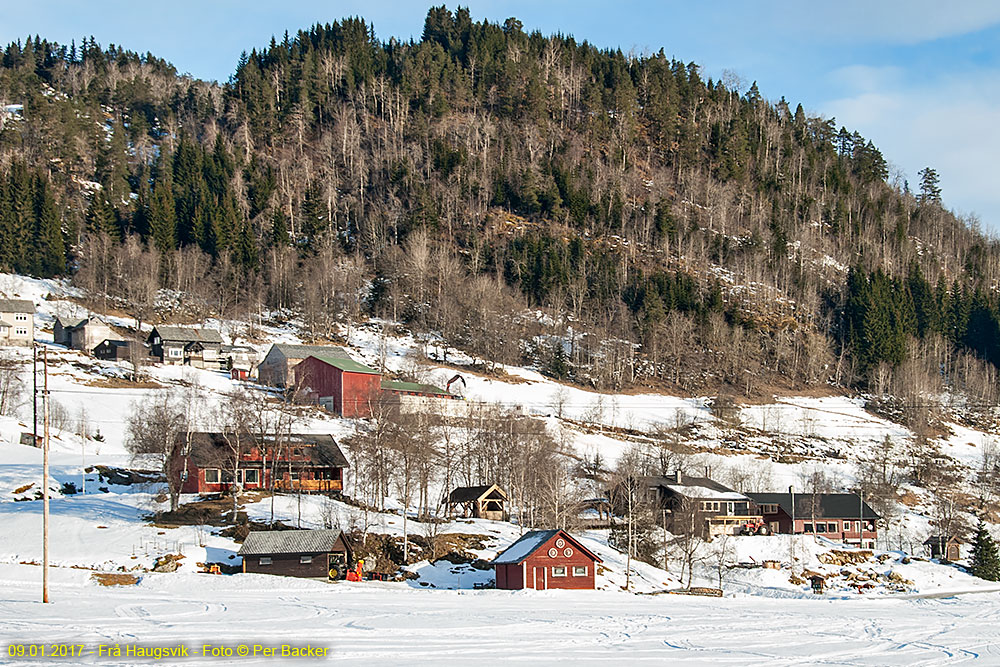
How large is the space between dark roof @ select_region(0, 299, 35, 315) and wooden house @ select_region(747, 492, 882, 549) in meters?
74.9

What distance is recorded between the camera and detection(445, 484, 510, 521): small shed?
202 ft

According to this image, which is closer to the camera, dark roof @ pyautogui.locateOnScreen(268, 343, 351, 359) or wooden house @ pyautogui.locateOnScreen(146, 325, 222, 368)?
dark roof @ pyautogui.locateOnScreen(268, 343, 351, 359)

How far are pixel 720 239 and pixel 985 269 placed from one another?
59.7 meters

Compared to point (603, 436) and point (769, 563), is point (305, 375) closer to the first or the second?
point (603, 436)

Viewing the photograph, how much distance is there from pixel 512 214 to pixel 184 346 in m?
69.3

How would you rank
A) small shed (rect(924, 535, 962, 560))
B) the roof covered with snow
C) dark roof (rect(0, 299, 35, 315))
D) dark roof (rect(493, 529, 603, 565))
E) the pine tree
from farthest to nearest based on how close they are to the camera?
dark roof (rect(0, 299, 35, 315))
the roof covered with snow
small shed (rect(924, 535, 962, 560))
the pine tree
dark roof (rect(493, 529, 603, 565))

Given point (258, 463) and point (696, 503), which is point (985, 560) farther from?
point (258, 463)

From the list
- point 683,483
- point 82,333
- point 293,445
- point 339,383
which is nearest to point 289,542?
point 293,445

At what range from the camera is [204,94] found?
18488cm

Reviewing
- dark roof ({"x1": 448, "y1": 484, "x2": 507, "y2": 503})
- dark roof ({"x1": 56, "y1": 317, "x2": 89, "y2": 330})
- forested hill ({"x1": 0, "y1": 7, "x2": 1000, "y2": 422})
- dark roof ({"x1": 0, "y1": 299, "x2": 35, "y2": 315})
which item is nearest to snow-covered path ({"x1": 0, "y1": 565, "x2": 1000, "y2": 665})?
dark roof ({"x1": 448, "y1": 484, "x2": 507, "y2": 503})

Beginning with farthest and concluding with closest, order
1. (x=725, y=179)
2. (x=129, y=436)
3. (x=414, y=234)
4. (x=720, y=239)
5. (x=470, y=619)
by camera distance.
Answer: (x=725, y=179) → (x=720, y=239) → (x=414, y=234) → (x=129, y=436) → (x=470, y=619)

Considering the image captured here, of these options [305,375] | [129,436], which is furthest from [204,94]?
[129,436]

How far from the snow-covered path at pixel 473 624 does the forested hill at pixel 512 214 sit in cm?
7404

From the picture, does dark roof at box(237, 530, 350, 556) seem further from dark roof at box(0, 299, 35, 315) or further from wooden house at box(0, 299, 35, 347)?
dark roof at box(0, 299, 35, 315)
